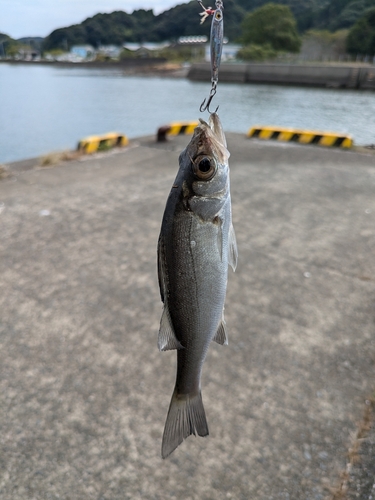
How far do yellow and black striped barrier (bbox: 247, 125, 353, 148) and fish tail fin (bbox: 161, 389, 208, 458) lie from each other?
10242 mm

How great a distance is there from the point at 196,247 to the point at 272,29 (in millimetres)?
69621

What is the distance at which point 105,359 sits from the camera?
328 cm

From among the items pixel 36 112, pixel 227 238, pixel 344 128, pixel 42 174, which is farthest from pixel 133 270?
pixel 36 112

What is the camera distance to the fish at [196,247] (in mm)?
1230

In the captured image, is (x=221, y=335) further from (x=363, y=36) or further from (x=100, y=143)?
(x=363, y=36)

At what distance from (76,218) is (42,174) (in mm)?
2735

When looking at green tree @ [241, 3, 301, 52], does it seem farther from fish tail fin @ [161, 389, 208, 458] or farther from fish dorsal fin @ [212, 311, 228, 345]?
fish tail fin @ [161, 389, 208, 458]

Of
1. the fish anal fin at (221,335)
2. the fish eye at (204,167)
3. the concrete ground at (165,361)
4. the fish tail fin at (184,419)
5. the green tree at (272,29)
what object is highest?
the green tree at (272,29)

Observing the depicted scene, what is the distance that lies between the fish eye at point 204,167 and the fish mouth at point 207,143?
2cm

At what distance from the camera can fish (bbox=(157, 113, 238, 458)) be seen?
1230mm

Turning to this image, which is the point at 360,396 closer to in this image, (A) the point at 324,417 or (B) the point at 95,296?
(A) the point at 324,417

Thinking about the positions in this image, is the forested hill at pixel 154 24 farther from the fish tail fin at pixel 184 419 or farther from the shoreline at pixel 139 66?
the fish tail fin at pixel 184 419

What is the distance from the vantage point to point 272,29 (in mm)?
60594

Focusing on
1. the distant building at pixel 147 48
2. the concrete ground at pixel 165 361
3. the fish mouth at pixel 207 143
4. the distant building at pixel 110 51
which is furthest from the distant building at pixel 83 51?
the fish mouth at pixel 207 143
